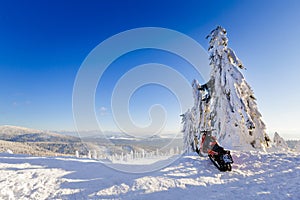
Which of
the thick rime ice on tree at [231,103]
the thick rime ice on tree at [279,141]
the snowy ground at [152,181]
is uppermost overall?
the thick rime ice on tree at [231,103]

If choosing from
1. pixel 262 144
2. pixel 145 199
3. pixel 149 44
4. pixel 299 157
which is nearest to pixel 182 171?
pixel 145 199

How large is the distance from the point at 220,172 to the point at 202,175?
3.28 ft

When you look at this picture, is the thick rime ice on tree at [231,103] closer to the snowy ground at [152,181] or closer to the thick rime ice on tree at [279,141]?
the snowy ground at [152,181]

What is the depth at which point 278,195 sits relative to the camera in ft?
20.1

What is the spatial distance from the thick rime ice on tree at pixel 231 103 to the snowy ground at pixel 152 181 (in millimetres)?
5934

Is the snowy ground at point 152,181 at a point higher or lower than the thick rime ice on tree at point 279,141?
lower

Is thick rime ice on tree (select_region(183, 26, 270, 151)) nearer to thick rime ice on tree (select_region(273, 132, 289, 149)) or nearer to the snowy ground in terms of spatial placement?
the snowy ground

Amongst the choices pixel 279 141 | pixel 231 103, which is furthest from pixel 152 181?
pixel 279 141

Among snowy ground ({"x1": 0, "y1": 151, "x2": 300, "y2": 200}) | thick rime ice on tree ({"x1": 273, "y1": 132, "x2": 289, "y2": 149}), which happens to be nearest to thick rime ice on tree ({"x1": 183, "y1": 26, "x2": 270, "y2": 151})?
snowy ground ({"x1": 0, "y1": 151, "x2": 300, "y2": 200})

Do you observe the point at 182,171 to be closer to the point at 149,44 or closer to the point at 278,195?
the point at 278,195

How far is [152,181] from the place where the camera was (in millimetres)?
7207

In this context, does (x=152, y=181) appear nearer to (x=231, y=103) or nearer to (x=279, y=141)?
(x=231, y=103)

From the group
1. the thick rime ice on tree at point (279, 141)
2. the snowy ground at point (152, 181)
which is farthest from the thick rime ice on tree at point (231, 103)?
the thick rime ice on tree at point (279, 141)

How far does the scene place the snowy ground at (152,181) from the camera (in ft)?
20.2
